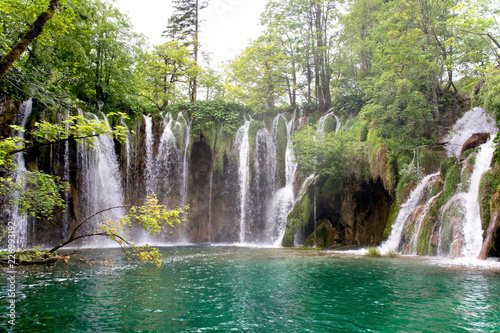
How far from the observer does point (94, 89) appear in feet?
77.9

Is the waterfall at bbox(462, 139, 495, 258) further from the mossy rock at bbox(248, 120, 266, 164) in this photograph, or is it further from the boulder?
the mossy rock at bbox(248, 120, 266, 164)

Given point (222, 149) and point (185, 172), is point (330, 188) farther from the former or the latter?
point (185, 172)

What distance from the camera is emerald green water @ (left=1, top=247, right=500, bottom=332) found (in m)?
4.91

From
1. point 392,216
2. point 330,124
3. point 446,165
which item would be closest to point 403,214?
point 392,216

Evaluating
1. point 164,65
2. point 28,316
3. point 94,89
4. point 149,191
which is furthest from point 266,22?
point 28,316

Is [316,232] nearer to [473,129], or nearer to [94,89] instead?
[473,129]

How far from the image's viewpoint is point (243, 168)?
78.0 ft

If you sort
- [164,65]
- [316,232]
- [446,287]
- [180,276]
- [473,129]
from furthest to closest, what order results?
[164,65] → [316,232] → [473,129] → [180,276] → [446,287]

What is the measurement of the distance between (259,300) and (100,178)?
17108 mm

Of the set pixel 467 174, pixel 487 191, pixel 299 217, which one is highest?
pixel 467 174

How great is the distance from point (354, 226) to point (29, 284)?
1475 centimetres

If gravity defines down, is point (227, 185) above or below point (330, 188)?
above

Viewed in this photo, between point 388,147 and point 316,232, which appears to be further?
point 316,232

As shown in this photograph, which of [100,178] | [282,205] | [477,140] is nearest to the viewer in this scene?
[477,140]
